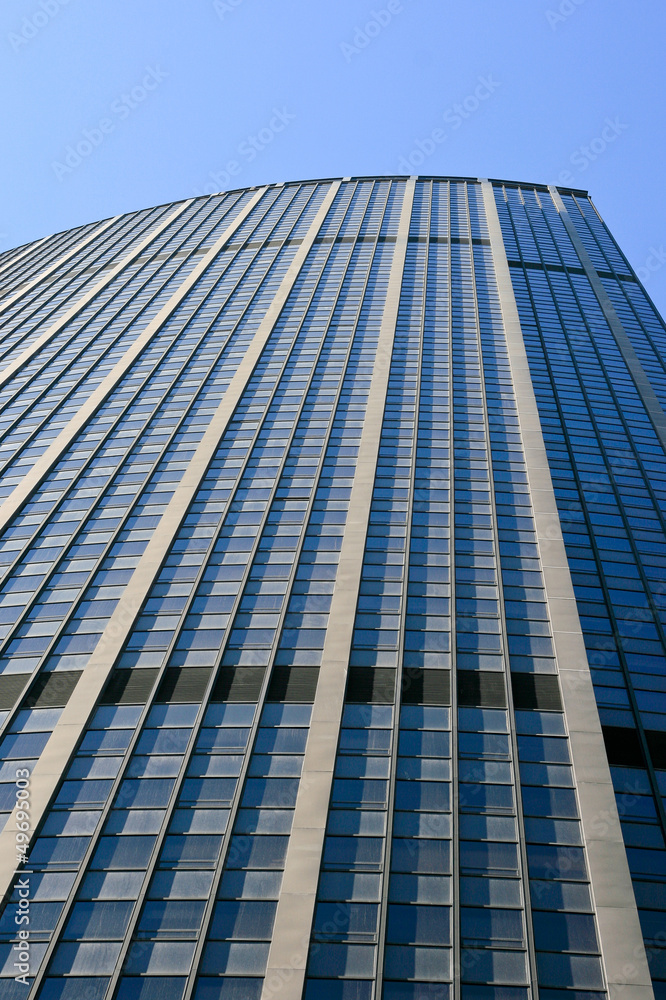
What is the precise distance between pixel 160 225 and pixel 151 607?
3554 inches

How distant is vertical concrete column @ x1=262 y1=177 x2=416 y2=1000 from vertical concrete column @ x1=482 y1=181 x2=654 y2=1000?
8887 millimetres

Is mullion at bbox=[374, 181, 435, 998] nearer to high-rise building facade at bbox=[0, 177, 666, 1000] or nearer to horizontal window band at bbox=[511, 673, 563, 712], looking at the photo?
high-rise building facade at bbox=[0, 177, 666, 1000]

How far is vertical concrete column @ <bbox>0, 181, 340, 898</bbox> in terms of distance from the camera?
3017cm

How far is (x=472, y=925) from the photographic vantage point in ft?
85.9

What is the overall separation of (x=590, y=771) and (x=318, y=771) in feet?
32.5

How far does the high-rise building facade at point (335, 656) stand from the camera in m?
26.0

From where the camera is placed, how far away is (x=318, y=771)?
3133 centimetres

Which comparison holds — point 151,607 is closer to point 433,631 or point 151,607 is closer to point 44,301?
point 433,631

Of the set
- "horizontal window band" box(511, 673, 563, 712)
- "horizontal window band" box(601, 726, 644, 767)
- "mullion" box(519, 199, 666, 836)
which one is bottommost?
"horizontal window band" box(601, 726, 644, 767)

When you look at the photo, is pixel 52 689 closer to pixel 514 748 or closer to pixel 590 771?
Result: pixel 514 748

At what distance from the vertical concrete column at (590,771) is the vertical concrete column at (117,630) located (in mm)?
18558

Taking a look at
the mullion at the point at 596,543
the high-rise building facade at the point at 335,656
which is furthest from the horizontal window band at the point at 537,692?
the mullion at the point at 596,543

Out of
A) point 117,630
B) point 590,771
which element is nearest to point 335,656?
point 117,630
